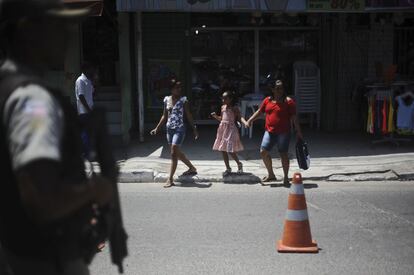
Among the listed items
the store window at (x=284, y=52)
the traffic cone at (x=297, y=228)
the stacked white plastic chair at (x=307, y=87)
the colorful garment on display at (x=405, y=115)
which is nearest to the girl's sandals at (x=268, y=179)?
the colorful garment on display at (x=405, y=115)

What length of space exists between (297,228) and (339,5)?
7071 millimetres

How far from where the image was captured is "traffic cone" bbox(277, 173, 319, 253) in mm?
5672

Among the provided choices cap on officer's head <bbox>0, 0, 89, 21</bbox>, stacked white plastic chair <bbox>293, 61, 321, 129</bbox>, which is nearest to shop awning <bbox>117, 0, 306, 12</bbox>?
stacked white plastic chair <bbox>293, 61, 321, 129</bbox>

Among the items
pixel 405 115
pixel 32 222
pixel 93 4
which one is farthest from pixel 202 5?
pixel 32 222

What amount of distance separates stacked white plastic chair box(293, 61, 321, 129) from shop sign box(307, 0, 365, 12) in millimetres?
2555

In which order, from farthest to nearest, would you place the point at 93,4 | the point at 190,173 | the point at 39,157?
the point at 93,4 < the point at 190,173 < the point at 39,157

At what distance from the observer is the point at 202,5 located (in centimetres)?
1108

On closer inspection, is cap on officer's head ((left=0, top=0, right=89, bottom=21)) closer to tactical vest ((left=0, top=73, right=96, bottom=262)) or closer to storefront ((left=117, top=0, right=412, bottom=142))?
tactical vest ((left=0, top=73, right=96, bottom=262))

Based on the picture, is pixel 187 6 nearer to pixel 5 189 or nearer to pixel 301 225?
pixel 301 225

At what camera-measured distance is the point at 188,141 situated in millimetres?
12828

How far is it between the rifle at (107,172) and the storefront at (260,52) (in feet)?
36.6

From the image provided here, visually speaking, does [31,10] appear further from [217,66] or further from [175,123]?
[217,66]

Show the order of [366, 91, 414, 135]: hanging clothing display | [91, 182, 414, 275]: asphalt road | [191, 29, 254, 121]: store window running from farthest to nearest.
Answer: [191, 29, 254, 121]: store window, [366, 91, 414, 135]: hanging clothing display, [91, 182, 414, 275]: asphalt road

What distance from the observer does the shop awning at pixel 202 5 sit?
36.0 ft
